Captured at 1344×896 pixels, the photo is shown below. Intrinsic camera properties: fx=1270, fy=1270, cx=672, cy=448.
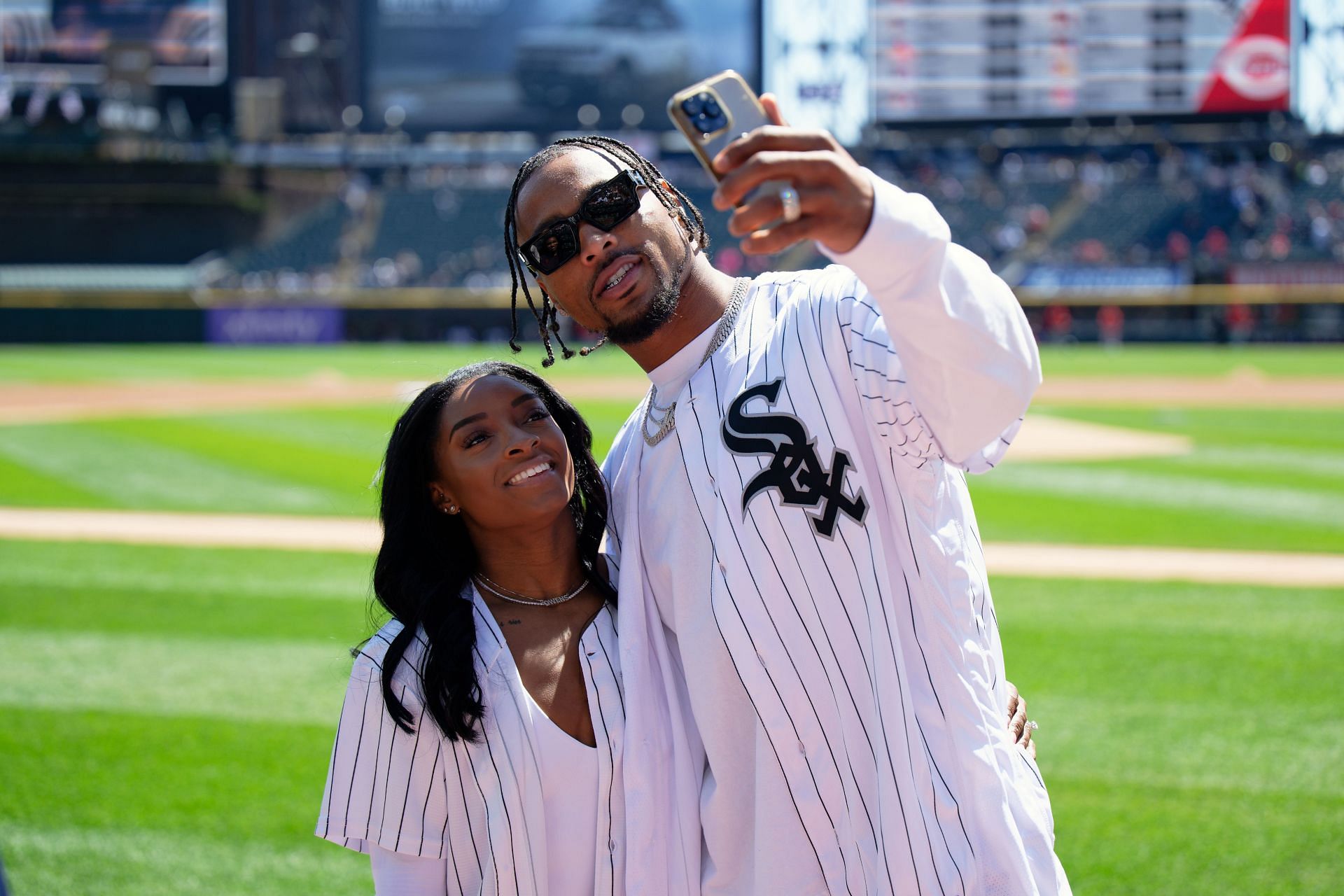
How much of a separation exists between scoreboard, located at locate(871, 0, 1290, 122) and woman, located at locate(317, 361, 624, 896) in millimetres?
38091

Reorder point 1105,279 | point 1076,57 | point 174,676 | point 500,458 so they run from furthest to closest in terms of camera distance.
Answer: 1. point 1076,57
2. point 1105,279
3. point 174,676
4. point 500,458

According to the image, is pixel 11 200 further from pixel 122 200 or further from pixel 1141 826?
pixel 1141 826

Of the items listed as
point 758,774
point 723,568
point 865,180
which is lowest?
point 758,774

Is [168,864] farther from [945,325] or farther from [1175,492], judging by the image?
[1175,492]

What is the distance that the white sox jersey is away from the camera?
204 cm

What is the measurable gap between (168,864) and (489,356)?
668 inches

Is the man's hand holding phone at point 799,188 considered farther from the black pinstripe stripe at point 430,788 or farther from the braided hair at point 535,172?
the black pinstripe stripe at point 430,788

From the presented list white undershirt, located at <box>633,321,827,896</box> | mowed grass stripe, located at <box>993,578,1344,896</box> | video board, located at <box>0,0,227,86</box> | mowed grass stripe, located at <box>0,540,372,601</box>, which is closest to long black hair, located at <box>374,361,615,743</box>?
white undershirt, located at <box>633,321,827,896</box>

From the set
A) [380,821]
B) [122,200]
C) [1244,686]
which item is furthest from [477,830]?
[122,200]

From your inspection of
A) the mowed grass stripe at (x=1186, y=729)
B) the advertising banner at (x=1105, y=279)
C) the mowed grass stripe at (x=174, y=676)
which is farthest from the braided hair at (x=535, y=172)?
the advertising banner at (x=1105, y=279)

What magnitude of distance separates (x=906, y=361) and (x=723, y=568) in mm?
481

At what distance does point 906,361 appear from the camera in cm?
189

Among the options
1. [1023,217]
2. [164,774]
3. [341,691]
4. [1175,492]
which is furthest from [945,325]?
[1023,217]

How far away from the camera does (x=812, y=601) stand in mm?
2088
